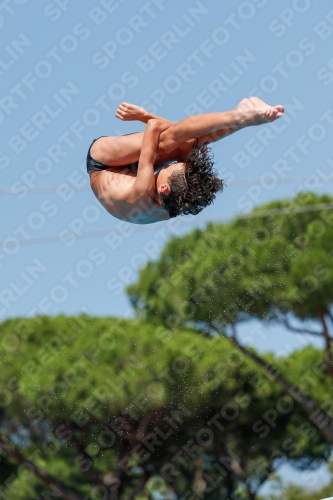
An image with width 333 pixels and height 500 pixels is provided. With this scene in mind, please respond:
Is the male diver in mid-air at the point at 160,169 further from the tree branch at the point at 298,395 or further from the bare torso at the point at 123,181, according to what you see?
the tree branch at the point at 298,395

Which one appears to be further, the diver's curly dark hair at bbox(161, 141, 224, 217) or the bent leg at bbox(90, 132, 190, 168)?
the bent leg at bbox(90, 132, 190, 168)

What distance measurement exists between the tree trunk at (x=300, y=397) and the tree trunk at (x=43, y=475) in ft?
15.7

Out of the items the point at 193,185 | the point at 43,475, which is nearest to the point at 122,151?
the point at 193,185

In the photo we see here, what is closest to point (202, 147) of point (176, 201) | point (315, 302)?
point (176, 201)

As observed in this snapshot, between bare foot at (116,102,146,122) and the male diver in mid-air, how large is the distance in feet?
Answer: 0.04

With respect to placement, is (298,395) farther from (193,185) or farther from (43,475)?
(193,185)

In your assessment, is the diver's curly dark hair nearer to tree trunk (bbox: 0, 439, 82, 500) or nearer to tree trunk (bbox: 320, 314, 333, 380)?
tree trunk (bbox: 320, 314, 333, 380)

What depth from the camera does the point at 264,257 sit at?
1697 centimetres

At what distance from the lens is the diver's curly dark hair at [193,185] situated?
14.6 feet

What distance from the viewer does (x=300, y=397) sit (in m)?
16.9

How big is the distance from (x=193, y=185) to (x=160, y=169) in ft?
0.84

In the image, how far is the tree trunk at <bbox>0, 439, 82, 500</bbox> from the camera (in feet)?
55.4

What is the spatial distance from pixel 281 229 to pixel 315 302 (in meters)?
1.72

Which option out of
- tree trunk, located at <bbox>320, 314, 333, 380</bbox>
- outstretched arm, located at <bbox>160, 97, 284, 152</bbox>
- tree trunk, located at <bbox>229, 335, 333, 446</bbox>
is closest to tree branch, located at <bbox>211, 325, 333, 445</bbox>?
tree trunk, located at <bbox>229, 335, 333, 446</bbox>
